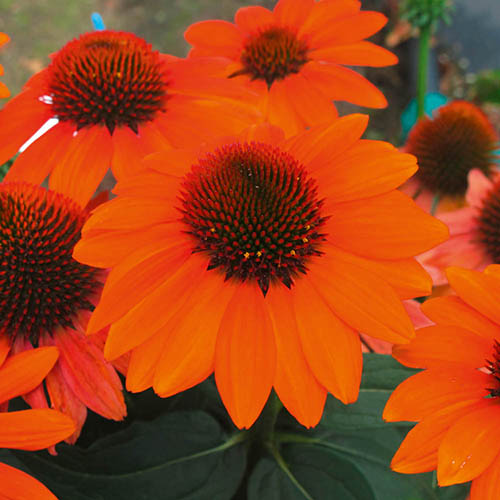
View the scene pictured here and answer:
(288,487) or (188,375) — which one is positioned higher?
(188,375)

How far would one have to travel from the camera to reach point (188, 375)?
1.31 feet

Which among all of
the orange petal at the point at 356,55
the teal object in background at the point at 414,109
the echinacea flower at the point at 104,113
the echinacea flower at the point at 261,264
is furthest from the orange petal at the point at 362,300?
the teal object in background at the point at 414,109

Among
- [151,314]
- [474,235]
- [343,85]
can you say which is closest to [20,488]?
[151,314]

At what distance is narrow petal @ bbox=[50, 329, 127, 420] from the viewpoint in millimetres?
480

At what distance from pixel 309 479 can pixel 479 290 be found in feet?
0.83

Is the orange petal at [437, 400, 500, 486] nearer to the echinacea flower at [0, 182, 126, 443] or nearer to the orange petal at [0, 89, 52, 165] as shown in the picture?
the echinacea flower at [0, 182, 126, 443]

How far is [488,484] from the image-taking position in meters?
0.40

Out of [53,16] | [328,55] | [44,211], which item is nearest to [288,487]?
[44,211]

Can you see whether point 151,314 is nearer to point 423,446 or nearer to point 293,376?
point 293,376

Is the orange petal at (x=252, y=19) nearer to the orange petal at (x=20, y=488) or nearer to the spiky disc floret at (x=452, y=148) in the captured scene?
the spiky disc floret at (x=452, y=148)

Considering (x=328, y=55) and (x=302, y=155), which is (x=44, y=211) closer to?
(x=302, y=155)

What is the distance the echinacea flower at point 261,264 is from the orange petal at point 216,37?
0.89 feet

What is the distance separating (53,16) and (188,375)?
2427mm

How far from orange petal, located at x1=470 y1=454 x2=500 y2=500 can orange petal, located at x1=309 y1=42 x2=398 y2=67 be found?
1.43 ft
